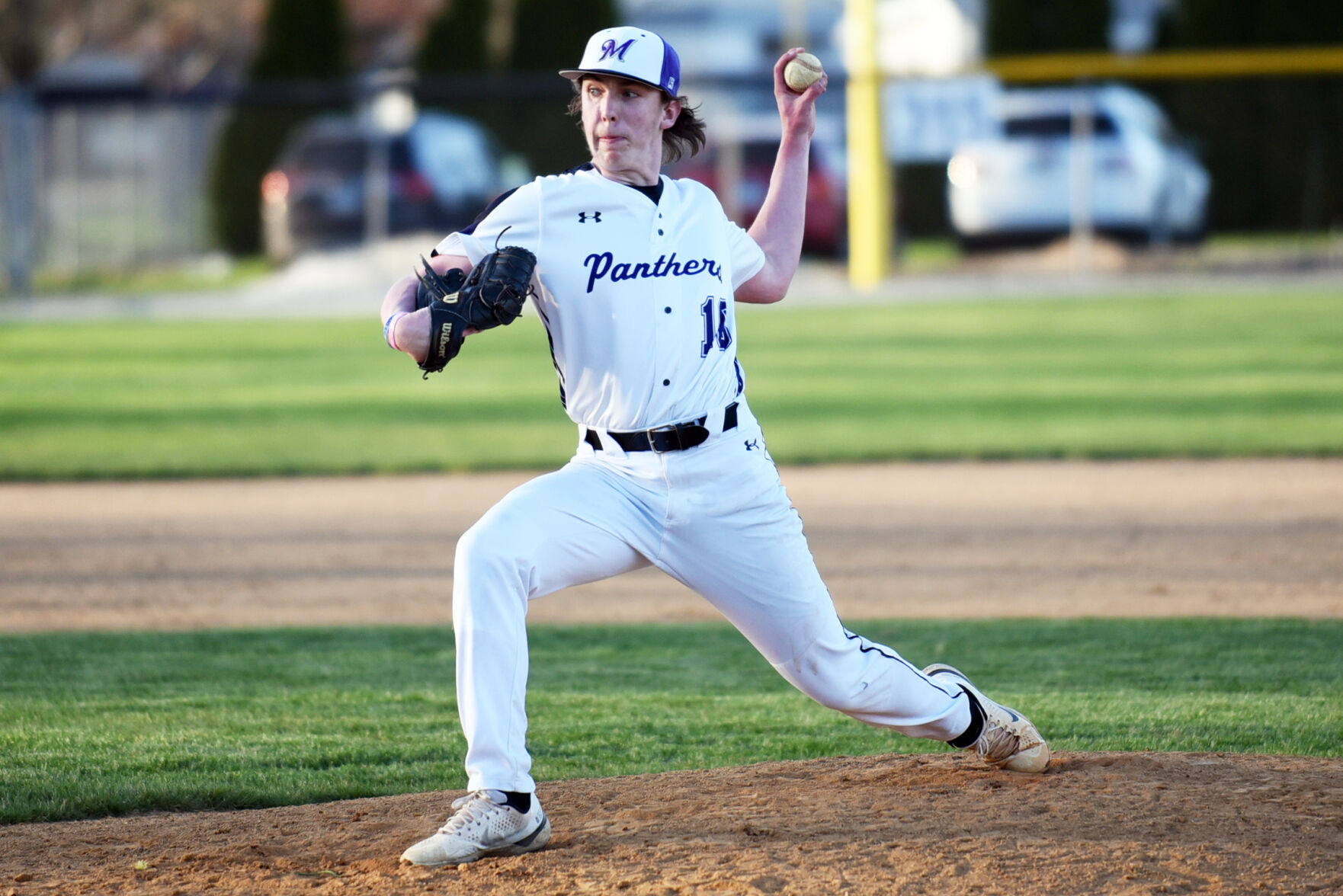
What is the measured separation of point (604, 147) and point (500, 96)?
65.1 feet

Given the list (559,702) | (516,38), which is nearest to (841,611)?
(559,702)

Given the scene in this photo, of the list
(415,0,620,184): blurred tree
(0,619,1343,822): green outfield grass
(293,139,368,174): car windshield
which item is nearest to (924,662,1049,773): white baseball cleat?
(0,619,1343,822): green outfield grass

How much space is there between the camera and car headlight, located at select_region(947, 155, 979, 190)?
71.7ft

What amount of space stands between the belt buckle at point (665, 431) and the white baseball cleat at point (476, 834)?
86cm

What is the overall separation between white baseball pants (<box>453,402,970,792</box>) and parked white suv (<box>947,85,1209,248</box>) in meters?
18.3

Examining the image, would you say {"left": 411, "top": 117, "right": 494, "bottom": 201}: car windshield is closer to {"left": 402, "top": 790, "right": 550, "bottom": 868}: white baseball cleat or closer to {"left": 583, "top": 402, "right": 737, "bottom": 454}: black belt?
{"left": 583, "top": 402, "right": 737, "bottom": 454}: black belt

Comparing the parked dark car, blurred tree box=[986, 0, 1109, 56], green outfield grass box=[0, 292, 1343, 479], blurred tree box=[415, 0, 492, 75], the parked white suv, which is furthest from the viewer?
blurred tree box=[986, 0, 1109, 56]

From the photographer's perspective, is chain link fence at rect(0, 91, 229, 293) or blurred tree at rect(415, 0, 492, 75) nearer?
chain link fence at rect(0, 91, 229, 293)

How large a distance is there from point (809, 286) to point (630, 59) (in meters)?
17.9

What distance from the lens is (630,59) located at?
12.4 feet

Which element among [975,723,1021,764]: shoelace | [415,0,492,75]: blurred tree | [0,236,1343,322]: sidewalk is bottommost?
[975,723,1021,764]: shoelace

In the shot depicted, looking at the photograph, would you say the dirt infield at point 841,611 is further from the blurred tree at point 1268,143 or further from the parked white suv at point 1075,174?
the blurred tree at point 1268,143

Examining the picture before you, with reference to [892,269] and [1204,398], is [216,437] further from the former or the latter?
[892,269]

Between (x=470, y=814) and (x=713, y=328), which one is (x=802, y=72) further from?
(x=470, y=814)
